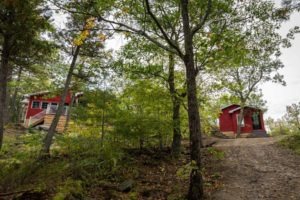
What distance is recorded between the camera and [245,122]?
82.6 ft

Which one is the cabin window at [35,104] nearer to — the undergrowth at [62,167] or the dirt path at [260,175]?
the undergrowth at [62,167]

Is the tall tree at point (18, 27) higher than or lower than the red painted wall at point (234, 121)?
higher

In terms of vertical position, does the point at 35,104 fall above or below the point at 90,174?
above

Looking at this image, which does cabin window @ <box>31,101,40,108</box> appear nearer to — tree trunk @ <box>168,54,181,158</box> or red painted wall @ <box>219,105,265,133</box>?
tree trunk @ <box>168,54,181,158</box>

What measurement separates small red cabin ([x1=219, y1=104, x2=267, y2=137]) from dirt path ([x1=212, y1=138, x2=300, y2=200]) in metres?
14.1

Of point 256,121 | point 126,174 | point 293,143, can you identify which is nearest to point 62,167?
point 126,174

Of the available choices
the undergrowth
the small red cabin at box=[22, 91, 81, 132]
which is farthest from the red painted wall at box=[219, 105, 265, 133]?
the undergrowth

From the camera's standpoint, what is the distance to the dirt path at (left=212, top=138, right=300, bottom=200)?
6.31m

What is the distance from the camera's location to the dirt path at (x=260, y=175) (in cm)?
631

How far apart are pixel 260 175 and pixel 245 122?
61.4 feet

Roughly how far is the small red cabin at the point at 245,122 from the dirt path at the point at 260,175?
1409 centimetres

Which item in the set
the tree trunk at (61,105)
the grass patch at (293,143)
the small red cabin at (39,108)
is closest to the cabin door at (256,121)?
the grass patch at (293,143)

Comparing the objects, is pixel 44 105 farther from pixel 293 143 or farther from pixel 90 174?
pixel 293 143

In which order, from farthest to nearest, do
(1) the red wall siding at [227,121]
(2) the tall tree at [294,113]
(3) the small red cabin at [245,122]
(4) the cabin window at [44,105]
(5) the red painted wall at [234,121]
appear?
(2) the tall tree at [294,113] < (1) the red wall siding at [227,121] < (4) the cabin window at [44,105] < (5) the red painted wall at [234,121] < (3) the small red cabin at [245,122]
